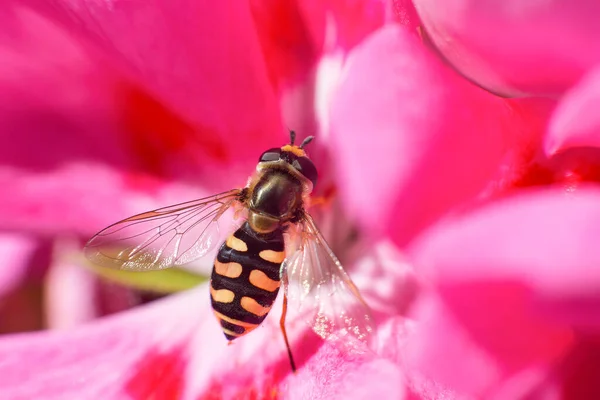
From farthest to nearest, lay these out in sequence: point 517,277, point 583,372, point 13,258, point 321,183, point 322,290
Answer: point 13,258
point 321,183
point 322,290
point 583,372
point 517,277

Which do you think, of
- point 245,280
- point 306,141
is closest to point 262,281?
point 245,280

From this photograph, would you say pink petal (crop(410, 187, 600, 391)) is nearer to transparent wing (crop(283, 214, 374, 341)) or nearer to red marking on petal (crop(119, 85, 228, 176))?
transparent wing (crop(283, 214, 374, 341))

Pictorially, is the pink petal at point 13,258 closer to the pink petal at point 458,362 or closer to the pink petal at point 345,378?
the pink petal at point 345,378

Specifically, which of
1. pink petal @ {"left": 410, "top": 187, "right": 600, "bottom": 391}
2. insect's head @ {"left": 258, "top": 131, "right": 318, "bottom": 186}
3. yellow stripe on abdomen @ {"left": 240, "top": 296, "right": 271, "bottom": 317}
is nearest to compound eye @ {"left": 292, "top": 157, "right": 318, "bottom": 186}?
insect's head @ {"left": 258, "top": 131, "right": 318, "bottom": 186}

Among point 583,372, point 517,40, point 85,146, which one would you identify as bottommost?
point 583,372

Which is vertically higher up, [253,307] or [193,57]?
[193,57]

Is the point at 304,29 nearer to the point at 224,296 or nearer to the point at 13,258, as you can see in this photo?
the point at 224,296

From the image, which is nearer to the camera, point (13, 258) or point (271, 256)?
point (271, 256)
